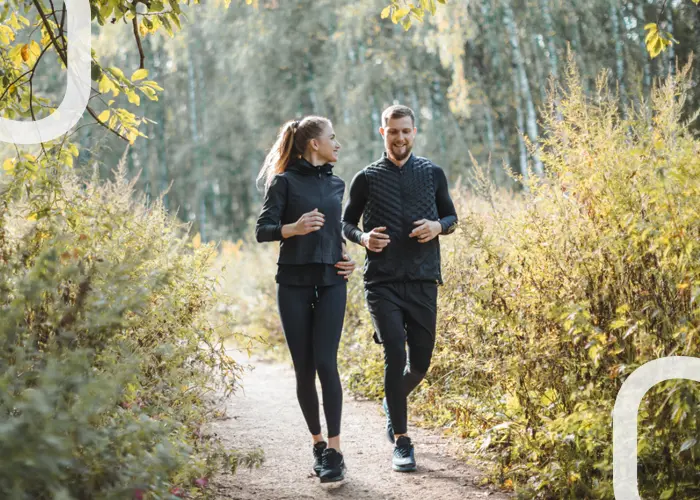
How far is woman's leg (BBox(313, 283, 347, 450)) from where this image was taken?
14.4ft

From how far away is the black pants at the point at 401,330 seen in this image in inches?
178

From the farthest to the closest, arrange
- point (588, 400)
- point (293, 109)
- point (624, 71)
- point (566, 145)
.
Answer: point (293, 109), point (624, 71), point (566, 145), point (588, 400)

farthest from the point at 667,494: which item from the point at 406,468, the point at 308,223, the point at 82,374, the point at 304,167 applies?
the point at 304,167

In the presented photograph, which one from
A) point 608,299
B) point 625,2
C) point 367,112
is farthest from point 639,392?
point 367,112

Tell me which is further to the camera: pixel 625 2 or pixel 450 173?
pixel 450 173

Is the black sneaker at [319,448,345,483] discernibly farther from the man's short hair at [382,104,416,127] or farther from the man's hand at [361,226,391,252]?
the man's short hair at [382,104,416,127]

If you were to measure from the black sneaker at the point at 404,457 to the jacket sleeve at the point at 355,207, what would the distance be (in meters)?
1.24

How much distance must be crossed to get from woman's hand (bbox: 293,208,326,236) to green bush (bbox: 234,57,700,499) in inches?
33.0

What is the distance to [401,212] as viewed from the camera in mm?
4617

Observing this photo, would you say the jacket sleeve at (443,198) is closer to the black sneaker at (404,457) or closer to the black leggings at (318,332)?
the black leggings at (318,332)

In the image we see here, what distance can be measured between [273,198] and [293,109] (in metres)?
28.1

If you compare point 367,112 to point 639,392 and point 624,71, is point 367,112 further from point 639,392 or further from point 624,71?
point 639,392

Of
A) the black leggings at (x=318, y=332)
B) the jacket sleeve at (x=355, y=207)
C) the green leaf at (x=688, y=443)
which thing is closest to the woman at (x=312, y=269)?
the black leggings at (x=318, y=332)

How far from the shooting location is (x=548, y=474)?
3.66 meters
